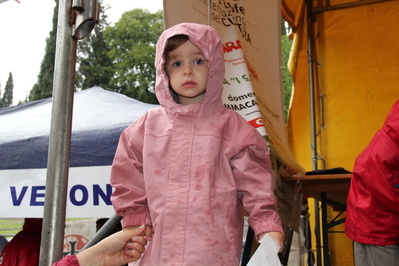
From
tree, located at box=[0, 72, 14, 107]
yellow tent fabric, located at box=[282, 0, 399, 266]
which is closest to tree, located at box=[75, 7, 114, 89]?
tree, located at box=[0, 72, 14, 107]

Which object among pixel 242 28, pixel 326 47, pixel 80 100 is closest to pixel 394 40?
pixel 326 47

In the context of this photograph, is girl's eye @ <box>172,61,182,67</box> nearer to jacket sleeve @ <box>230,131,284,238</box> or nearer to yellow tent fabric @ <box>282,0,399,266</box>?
jacket sleeve @ <box>230,131,284,238</box>

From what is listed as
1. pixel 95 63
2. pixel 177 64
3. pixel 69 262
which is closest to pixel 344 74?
pixel 177 64

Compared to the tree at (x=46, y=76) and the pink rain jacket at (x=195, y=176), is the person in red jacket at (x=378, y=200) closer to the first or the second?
the pink rain jacket at (x=195, y=176)

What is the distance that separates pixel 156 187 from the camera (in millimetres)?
1524

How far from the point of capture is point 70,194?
7.93ft

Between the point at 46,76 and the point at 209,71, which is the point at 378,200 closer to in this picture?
the point at 209,71

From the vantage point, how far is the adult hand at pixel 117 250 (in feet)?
4.24

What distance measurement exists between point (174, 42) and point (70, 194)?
117cm

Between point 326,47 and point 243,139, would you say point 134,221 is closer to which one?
point 243,139

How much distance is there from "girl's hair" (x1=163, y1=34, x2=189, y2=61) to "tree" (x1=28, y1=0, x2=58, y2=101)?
24517mm

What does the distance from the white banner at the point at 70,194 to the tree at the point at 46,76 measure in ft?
77.0

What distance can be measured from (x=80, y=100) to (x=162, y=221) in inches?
98.1

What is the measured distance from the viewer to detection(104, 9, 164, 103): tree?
23938mm
